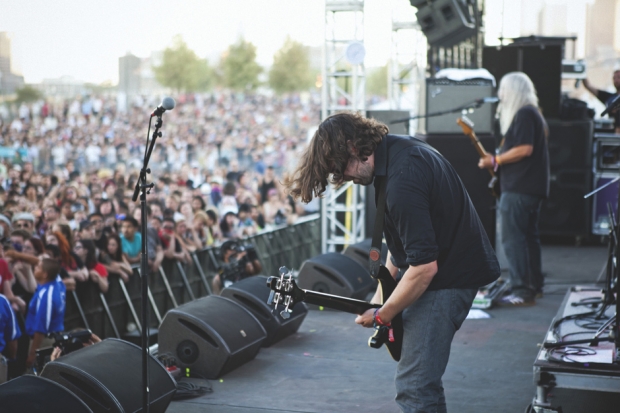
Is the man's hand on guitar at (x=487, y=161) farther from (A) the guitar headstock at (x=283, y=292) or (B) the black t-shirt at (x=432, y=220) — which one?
(A) the guitar headstock at (x=283, y=292)

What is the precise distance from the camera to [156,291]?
25.3 feet

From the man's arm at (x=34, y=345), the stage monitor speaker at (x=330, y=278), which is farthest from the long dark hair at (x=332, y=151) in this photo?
the stage monitor speaker at (x=330, y=278)

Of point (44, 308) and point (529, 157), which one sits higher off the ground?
point (529, 157)

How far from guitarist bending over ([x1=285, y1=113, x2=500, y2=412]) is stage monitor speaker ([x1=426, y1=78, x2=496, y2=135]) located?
4.65 m

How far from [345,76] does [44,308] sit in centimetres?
476

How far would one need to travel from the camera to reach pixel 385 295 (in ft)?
9.71

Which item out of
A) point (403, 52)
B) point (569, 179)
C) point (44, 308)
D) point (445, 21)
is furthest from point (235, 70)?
point (44, 308)

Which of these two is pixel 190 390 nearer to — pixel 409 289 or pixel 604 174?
pixel 409 289

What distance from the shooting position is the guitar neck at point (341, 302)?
292 cm

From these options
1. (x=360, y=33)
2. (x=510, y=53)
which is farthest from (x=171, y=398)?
(x=510, y=53)

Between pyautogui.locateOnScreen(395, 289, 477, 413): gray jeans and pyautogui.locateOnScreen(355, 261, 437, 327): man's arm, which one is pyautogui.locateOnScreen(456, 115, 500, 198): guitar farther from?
pyautogui.locateOnScreen(355, 261, 437, 327): man's arm

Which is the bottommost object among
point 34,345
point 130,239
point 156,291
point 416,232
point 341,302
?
point 156,291

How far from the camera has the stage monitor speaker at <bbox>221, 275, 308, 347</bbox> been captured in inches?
225

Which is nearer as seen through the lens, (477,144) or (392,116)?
(477,144)
